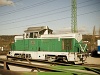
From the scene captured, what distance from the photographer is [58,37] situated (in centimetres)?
1488

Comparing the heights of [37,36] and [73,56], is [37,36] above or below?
above

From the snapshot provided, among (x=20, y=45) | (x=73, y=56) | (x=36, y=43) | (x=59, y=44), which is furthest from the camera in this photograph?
(x=20, y=45)

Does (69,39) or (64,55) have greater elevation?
(69,39)

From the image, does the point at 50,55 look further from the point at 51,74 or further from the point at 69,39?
the point at 51,74

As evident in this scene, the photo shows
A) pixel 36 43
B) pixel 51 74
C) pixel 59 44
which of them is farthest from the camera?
pixel 36 43

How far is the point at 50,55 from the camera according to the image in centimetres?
1482

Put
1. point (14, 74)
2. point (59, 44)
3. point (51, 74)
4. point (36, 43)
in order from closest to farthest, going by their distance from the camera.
Result: point (51, 74) < point (14, 74) < point (59, 44) < point (36, 43)

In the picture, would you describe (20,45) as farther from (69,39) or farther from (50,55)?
(69,39)

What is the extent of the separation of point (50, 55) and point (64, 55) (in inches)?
54.2

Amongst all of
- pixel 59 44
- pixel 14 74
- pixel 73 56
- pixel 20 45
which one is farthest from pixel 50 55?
pixel 14 74

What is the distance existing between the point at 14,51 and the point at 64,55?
5.66m

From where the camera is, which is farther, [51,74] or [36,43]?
[36,43]

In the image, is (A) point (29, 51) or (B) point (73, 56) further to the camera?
(A) point (29, 51)

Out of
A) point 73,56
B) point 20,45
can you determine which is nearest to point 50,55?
point 73,56
